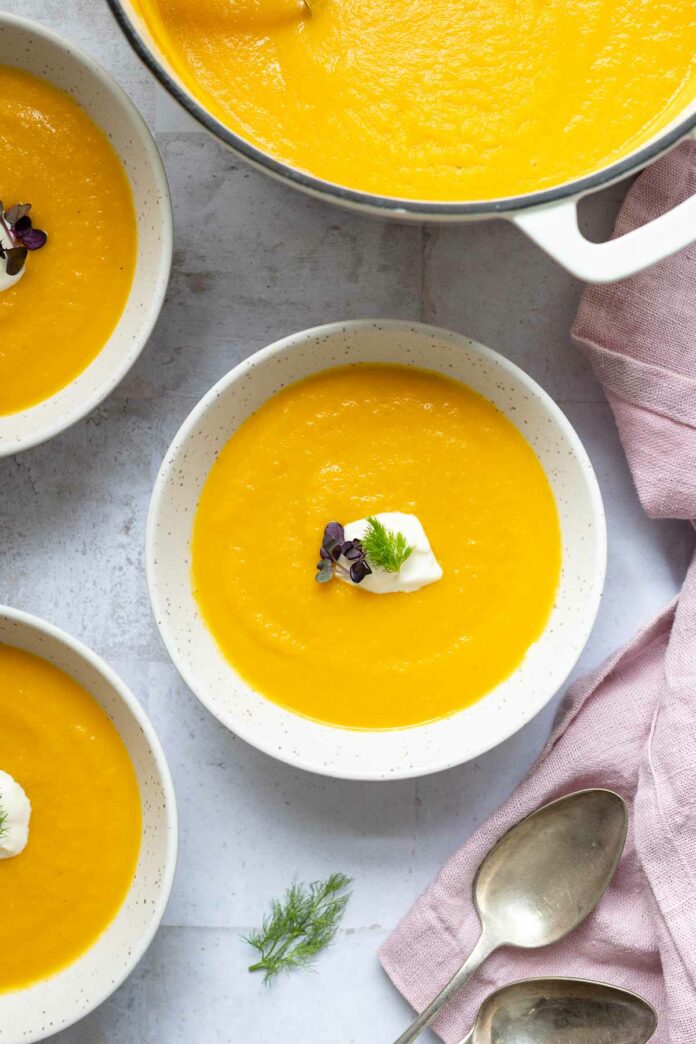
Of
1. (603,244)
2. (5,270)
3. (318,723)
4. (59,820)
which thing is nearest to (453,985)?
(318,723)

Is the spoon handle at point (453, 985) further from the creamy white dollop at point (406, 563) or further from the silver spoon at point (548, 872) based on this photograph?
the creamy white dollop at point (406, 563)

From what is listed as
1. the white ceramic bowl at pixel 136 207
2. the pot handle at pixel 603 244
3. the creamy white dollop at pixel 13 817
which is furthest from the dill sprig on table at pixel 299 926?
the pot handle at pixel 603 244

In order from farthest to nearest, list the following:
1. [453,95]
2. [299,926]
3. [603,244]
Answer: [299,926], [453,95], [603,244]

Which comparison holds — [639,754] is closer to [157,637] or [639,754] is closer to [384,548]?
[384,548]

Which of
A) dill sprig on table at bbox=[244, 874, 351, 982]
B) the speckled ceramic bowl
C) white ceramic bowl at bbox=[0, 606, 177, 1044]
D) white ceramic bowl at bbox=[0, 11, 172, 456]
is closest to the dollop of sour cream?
white ceramic bowl at bbox=[0, 11, 172, 456]

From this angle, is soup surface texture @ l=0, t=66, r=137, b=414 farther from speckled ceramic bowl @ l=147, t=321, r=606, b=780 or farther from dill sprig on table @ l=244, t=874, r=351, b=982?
dill sprig on table @ l=244, t=874, r=351, b=982
